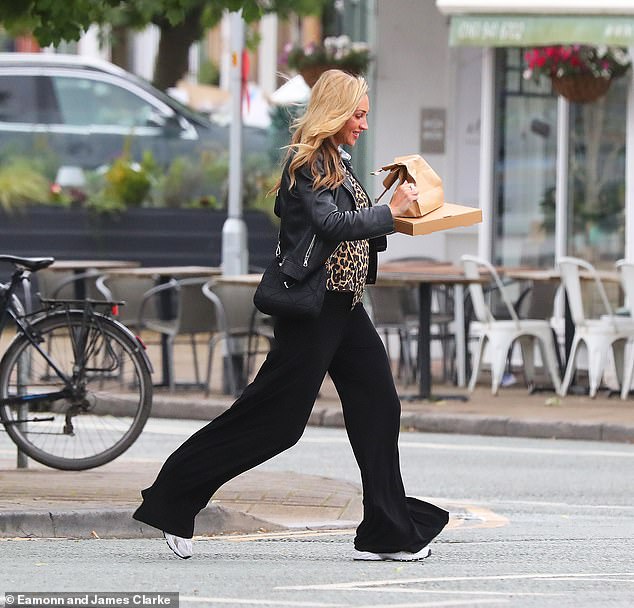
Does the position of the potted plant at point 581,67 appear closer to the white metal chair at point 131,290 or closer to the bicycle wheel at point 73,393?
the white metal chair at point 131,290

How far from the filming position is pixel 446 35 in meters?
17.5

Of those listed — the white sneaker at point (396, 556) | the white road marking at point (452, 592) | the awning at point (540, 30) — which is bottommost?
the white sneaker at point (396, 556)

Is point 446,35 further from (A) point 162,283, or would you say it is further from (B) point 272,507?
(B) point 272,507

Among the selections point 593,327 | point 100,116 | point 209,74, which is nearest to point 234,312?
point 593,327

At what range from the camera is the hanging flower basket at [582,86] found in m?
15.3

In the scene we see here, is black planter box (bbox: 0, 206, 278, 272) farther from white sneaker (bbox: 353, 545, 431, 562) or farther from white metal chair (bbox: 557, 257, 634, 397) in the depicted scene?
white sneaker (bbox: 353, 545, 431, 562)

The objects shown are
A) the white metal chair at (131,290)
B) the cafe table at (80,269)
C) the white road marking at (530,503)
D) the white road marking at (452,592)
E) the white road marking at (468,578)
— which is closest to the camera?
the white road marking at (452,592)

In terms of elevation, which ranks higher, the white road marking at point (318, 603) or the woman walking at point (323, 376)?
the woman walking at point (323, 376)

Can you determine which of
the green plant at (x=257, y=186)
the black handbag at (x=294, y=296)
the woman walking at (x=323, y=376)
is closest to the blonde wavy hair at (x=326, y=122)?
the woman walking at (x=323, y=376)

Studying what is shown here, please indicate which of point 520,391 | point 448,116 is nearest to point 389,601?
point 520,391

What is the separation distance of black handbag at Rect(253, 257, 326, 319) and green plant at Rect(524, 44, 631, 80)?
9.16m

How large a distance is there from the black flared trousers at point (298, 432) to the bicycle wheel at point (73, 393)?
215 centimetres

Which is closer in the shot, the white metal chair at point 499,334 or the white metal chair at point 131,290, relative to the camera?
the white metal chair at point 499,334

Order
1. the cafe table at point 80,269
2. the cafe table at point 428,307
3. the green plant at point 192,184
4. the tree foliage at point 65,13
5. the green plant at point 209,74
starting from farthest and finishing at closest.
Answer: the green plant at point 209,74
the green plant at point 192,184
the cafe table at point 80,269
the cafe table at point 428,307
the tree foliage at point 65,13
